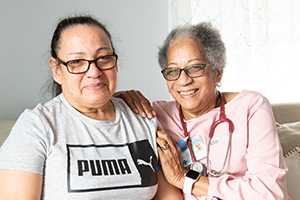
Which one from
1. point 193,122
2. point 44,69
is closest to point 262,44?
point 193,122

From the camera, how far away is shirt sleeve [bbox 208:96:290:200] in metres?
1.29

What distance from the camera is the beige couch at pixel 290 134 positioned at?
170 cm

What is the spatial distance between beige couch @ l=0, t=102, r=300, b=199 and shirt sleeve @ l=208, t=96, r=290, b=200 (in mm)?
451

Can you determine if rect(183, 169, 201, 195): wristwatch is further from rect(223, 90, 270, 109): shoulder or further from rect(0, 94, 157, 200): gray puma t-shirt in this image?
rect(223, 90, 270, 109): shoulder

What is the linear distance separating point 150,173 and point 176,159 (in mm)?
192

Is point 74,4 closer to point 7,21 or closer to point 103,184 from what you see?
point 7,21

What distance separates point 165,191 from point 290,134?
1131 millimetres

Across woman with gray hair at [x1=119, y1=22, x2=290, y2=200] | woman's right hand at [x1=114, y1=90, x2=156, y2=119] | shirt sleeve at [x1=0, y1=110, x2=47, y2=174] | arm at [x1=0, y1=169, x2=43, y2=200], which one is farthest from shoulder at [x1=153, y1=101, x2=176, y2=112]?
arm at [x1=0, y1=169, x2=43, y2=200]

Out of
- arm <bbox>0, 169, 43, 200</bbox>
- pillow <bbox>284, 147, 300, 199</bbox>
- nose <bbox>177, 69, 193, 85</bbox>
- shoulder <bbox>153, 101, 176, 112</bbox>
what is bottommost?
pillow <bbox>284, 147, 300, 199</bbox>

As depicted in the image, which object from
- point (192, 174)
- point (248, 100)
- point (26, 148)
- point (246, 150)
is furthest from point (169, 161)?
point (26, 148)

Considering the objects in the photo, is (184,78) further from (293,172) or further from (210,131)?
(293,172)

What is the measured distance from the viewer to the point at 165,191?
1452mm

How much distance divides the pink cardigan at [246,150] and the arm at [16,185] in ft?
2.74

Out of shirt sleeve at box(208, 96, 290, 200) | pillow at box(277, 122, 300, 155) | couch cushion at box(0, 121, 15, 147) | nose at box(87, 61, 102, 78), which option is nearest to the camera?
nose at box(87, 61, 102, 78)
